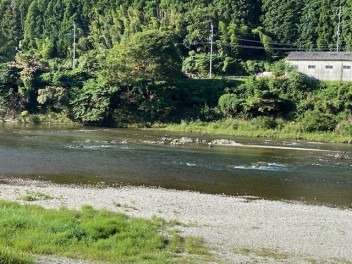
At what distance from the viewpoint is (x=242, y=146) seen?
140ft

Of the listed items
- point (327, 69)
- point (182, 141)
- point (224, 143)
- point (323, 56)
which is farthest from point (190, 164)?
point (323, 56)

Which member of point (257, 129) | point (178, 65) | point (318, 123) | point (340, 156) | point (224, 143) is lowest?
point (224, 143)

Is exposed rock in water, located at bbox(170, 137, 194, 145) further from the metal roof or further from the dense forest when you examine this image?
the metal roof

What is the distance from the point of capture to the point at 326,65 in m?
58.7

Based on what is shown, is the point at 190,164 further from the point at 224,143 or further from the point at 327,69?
the point at 327,69

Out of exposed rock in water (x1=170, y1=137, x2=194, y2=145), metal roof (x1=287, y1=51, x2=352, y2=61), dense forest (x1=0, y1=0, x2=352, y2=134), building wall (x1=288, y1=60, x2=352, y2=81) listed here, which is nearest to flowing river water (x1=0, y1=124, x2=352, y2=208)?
exposed rock in water (x1=170, y1=137, x2=194, y2=145)

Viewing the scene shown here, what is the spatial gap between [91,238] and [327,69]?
49847 millimetres

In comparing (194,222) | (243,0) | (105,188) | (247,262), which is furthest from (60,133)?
(243,0)

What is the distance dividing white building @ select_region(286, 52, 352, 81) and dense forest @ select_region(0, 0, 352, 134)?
228 cm

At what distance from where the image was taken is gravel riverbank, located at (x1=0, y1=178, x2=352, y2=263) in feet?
49.4

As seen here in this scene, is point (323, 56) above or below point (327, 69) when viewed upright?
above

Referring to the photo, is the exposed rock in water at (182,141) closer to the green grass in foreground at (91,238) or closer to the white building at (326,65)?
the white building at (326,65)

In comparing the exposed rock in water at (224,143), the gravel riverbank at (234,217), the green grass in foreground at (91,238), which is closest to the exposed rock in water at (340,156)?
the exposed rock in water at (224,143)

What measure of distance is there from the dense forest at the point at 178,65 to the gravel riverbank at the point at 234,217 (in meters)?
32.0
